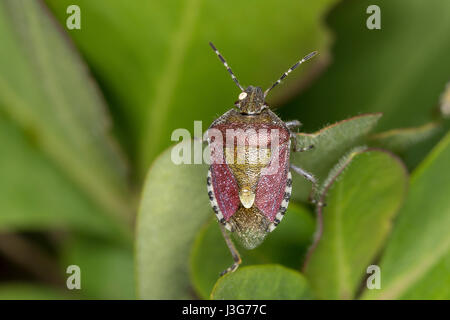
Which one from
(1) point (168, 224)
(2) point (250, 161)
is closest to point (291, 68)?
(2) point (250, 161)

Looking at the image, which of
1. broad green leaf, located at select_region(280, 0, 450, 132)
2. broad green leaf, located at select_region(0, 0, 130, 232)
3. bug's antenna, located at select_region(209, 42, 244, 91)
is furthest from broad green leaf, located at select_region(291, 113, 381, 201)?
broad green leaf, located at select_region(0, 0, 130, 232)

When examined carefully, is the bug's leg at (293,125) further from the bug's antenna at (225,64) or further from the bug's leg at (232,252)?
the bug's leg at (232,252)

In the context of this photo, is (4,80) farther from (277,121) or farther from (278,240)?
(278,240)

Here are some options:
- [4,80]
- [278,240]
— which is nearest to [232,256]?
[278,240]

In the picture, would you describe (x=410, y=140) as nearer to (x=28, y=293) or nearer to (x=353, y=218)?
(x=353, y=218)

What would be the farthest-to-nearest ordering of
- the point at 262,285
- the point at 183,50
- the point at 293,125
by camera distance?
1. the point at 293,125
2. the point at 183,50
3. the point at 262,285

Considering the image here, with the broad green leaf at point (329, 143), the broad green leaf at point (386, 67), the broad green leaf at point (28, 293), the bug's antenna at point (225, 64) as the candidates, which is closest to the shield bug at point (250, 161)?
the bug's antenna at point (225, 64)
